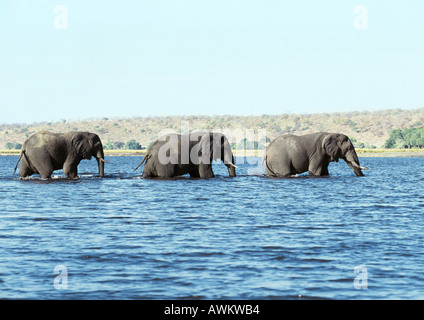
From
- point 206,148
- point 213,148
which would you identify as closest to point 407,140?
point 213,148

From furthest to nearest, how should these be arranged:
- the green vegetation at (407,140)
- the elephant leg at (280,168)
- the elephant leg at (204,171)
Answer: the green vegetation at (407,140) → the elephant leg at (204,171) → the elephant leg at (280,168)

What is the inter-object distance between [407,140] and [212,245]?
168 meters

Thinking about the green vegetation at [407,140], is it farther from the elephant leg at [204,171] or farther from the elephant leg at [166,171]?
the elephant leg at [166,171]

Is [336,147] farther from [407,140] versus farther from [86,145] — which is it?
[407,140]

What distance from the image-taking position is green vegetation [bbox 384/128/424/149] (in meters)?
178

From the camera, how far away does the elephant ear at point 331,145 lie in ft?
139

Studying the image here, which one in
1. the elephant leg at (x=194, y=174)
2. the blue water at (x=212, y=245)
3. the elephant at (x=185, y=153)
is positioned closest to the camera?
the blue water at (x=212, y=245)

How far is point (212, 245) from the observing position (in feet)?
62.2

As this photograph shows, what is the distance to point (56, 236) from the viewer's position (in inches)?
816

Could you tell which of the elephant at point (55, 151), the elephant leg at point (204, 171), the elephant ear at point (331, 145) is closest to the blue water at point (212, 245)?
the elephant at point (55, 151)

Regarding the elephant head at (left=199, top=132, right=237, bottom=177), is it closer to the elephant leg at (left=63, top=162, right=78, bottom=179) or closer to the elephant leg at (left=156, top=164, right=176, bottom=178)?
the elephant leg at (left=156, top=164, right=176, bottom=178)

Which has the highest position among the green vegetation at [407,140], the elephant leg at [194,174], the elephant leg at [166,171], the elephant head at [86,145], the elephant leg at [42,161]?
the elephant head at [86,145]

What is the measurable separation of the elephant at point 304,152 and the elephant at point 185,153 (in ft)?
8.41
